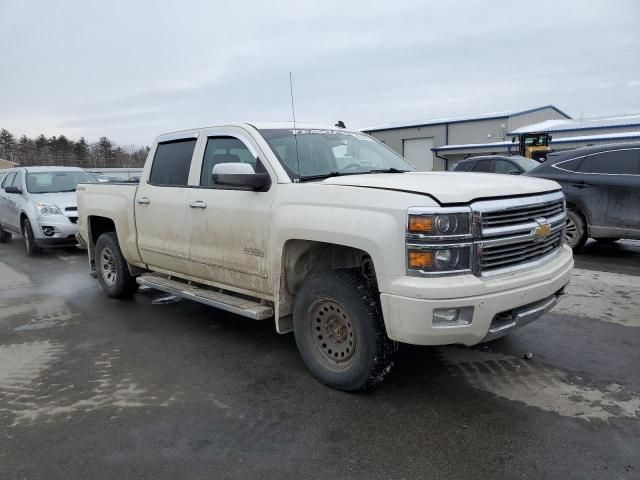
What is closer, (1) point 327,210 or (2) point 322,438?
(2) point 322,438

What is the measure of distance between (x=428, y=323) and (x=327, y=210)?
102 cm

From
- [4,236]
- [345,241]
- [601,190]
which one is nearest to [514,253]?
[345,241]

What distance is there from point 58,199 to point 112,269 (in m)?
4.69

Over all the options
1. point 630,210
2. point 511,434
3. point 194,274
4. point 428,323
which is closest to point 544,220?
point 428,323

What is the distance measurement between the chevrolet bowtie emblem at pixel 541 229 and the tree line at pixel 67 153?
4029cm

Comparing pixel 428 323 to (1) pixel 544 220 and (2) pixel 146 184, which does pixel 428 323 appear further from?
(2) pixel 146 184

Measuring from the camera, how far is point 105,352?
455 centimetres

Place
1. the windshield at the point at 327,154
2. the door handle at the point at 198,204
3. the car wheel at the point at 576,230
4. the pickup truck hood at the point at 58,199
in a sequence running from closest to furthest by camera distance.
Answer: the windshield at the point at 327,154, the door handle at the point at 198,204, the car wheel at the point at 576,230, the pickup truck hood at the point at 58,199

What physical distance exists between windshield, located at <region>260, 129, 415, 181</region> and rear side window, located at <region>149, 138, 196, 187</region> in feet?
3.48

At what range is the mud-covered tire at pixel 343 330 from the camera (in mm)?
3312

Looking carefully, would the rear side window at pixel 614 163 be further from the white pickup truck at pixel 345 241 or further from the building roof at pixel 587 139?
the building roof at pixel 587 139

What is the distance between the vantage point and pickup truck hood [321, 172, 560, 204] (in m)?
3.05

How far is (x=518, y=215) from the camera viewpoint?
329cm

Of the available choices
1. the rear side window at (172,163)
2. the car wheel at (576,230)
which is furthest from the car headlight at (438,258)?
the car wheel at (576,230)
